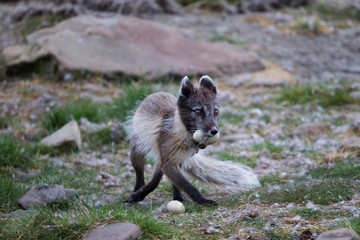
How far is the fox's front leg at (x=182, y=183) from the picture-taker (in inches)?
214

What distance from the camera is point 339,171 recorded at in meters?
6.18

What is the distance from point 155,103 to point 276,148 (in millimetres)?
2489

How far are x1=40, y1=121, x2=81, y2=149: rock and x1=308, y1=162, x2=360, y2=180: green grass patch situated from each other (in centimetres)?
340

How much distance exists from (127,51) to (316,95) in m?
3.94

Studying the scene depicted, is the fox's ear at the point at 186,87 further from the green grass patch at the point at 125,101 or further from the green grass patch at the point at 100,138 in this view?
the green grass patch at the point at 125,101

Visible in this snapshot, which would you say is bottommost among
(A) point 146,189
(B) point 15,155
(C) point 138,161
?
(B) point 15,155

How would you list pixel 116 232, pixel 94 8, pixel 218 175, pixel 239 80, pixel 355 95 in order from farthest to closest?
1. pixel 94 8
2. pixel 239 80
3. pixel 355 95
4. pixel 218 175
5. pixel 116 232

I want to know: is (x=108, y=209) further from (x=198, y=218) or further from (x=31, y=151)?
(x=31, y=151)

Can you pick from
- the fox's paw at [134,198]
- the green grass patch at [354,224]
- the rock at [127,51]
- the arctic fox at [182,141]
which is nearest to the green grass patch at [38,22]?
the rock at [127,51]

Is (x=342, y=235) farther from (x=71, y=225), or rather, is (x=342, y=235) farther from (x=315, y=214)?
(x=71, y=225)

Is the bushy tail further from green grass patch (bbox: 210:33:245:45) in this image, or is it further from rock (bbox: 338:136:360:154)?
green grass patch (bbox: 210:33:245:45)

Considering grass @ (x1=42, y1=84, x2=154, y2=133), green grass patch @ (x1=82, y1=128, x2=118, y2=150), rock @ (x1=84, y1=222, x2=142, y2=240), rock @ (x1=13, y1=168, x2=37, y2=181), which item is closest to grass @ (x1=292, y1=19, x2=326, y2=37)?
grass @ (x1=42, y1=84, x2=154, y2=133)

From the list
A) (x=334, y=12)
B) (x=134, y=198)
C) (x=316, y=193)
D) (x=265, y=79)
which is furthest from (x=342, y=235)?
(x=334, y=12)

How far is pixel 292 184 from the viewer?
5902 millimetres
